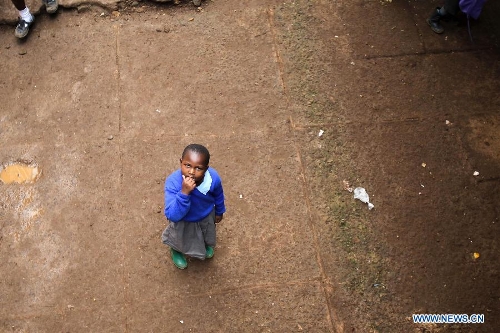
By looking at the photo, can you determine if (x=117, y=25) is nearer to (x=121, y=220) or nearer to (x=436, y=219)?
(x=121, y=220)

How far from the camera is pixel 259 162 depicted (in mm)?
3973

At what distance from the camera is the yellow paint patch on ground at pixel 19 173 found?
389 cm

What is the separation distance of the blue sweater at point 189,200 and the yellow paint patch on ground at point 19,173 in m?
1.69

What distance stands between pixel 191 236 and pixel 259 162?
1.03 metres

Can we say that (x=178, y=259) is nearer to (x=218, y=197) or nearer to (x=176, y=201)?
(x=218, y=197)

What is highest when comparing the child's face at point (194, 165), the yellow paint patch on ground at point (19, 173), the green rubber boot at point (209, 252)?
the child's face at point (194, 165)

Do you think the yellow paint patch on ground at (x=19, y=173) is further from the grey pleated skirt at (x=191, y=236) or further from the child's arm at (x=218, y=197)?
the child's arm at (x=218, y=197)

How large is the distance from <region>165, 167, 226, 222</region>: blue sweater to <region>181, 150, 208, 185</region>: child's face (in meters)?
0.13

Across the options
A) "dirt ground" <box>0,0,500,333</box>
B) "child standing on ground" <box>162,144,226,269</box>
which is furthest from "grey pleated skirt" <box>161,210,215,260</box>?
"dirt ground" <box>0,0,500,333</box>

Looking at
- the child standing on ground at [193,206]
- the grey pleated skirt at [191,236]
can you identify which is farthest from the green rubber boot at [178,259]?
the grey pleated skirt at [191,236]

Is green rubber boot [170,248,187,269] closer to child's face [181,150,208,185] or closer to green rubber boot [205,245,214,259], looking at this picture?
green rubber boot [205,245,214,259]

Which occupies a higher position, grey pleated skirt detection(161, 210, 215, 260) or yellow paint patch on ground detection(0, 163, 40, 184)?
yellow paint patch on ground detection(0, 163, 40, 184)

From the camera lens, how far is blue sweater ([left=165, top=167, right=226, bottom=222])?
273cm

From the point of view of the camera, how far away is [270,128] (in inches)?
163
